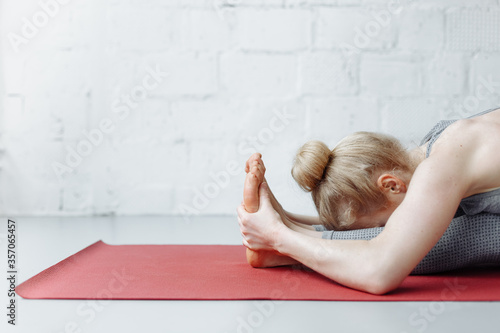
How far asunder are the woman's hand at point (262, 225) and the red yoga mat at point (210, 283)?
82mm

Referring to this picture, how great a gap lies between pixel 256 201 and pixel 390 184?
0.34m

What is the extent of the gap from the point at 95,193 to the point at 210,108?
0.79m

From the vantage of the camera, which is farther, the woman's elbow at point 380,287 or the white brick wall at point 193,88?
the white brick wall at point 193,88

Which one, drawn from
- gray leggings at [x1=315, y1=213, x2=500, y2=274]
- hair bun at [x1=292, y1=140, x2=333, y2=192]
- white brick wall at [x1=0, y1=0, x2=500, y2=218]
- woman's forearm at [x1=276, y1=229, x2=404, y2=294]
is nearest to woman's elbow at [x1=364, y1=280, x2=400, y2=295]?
woman's forearm at [x1=276, y1=229, x2=404, y2=294]

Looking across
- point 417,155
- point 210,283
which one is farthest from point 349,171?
point 210,283

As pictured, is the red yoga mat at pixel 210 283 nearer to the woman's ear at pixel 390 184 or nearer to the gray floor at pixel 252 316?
the gray floor at pixel 252 316

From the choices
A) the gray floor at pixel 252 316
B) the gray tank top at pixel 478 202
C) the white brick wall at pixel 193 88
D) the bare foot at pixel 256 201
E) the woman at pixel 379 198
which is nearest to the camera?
the gray floor at pixel 252 316

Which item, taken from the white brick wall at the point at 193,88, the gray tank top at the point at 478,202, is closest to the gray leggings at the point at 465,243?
the gray tank top at the point at 478,202

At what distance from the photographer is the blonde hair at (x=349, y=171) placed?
130cm

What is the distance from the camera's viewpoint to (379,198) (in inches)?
51.8

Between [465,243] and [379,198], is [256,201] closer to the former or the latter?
[379,198]

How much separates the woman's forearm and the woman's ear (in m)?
0.20

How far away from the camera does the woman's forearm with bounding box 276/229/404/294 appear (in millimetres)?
1099

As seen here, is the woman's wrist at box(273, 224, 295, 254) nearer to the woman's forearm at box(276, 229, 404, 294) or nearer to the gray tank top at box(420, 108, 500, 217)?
the woman's forearm at box(276, 229, 404, 294)
